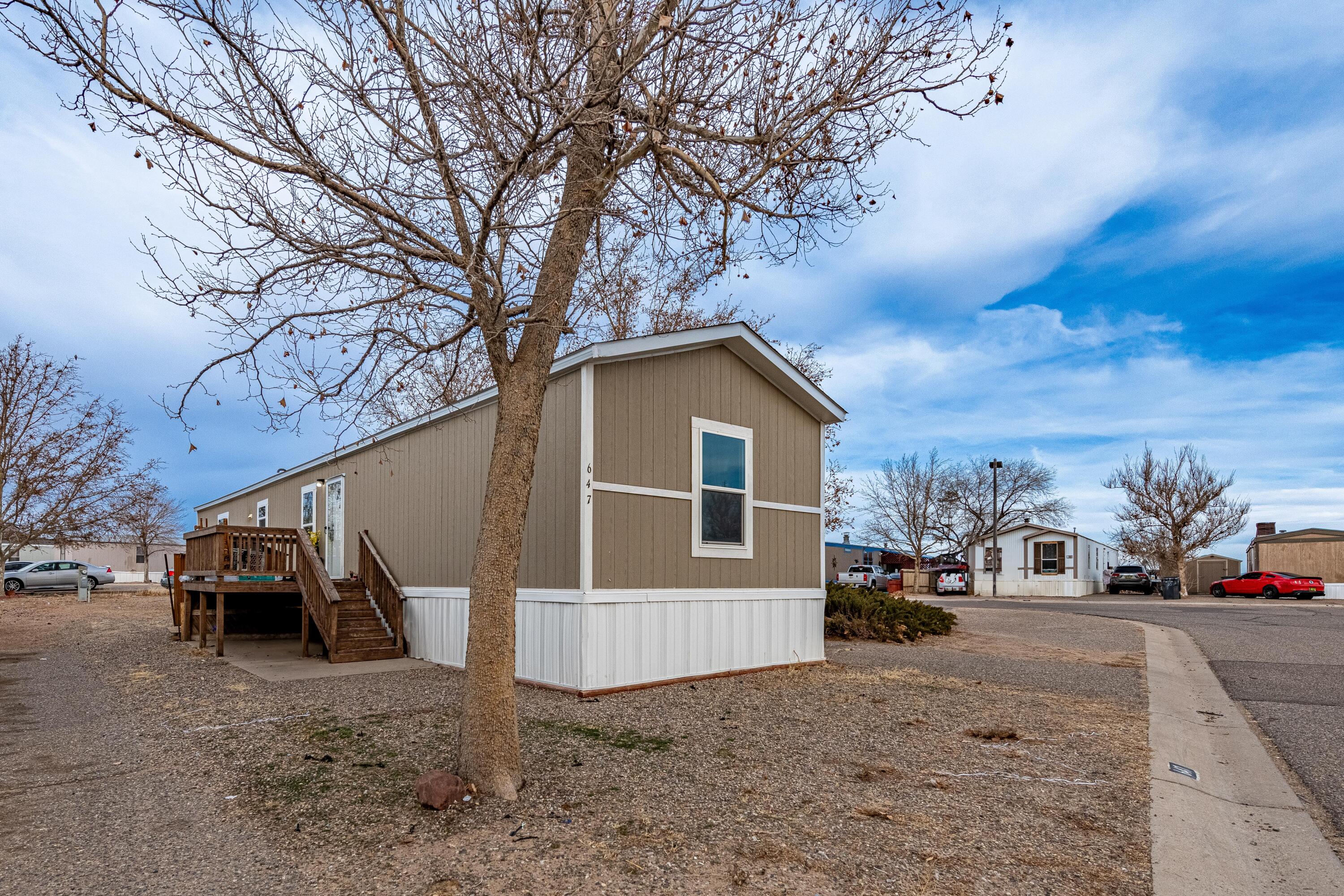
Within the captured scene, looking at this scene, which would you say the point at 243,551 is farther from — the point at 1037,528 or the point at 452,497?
the point at 1037,528

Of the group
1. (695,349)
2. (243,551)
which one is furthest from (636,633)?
(243,551)

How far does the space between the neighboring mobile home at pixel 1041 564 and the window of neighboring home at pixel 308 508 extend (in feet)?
97.1

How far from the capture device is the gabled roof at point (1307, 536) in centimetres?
3488

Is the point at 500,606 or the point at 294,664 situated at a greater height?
the point at 500,606

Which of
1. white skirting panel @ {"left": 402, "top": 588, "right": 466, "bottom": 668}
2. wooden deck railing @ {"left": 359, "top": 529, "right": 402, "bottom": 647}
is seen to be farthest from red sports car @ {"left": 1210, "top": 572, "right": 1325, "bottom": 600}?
wooden deck railing @ {"left": 359, "top": 529, "right": 402, "bottom": 647}

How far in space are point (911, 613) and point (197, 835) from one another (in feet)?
40.5

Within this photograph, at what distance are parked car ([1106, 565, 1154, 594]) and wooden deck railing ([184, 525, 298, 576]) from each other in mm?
36736

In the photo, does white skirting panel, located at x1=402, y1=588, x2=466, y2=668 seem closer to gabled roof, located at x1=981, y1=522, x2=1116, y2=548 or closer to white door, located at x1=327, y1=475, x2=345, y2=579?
white door, located at x1=327, y1=475, x2=345, y2=579

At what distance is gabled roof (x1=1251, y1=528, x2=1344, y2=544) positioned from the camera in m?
34.9

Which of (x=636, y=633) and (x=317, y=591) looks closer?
(x=636, y=633)

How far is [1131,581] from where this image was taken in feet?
121

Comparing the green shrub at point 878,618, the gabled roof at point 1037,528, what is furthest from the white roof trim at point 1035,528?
the green shrub at point 878,618

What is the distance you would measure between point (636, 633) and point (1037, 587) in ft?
102

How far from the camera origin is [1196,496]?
106ft
